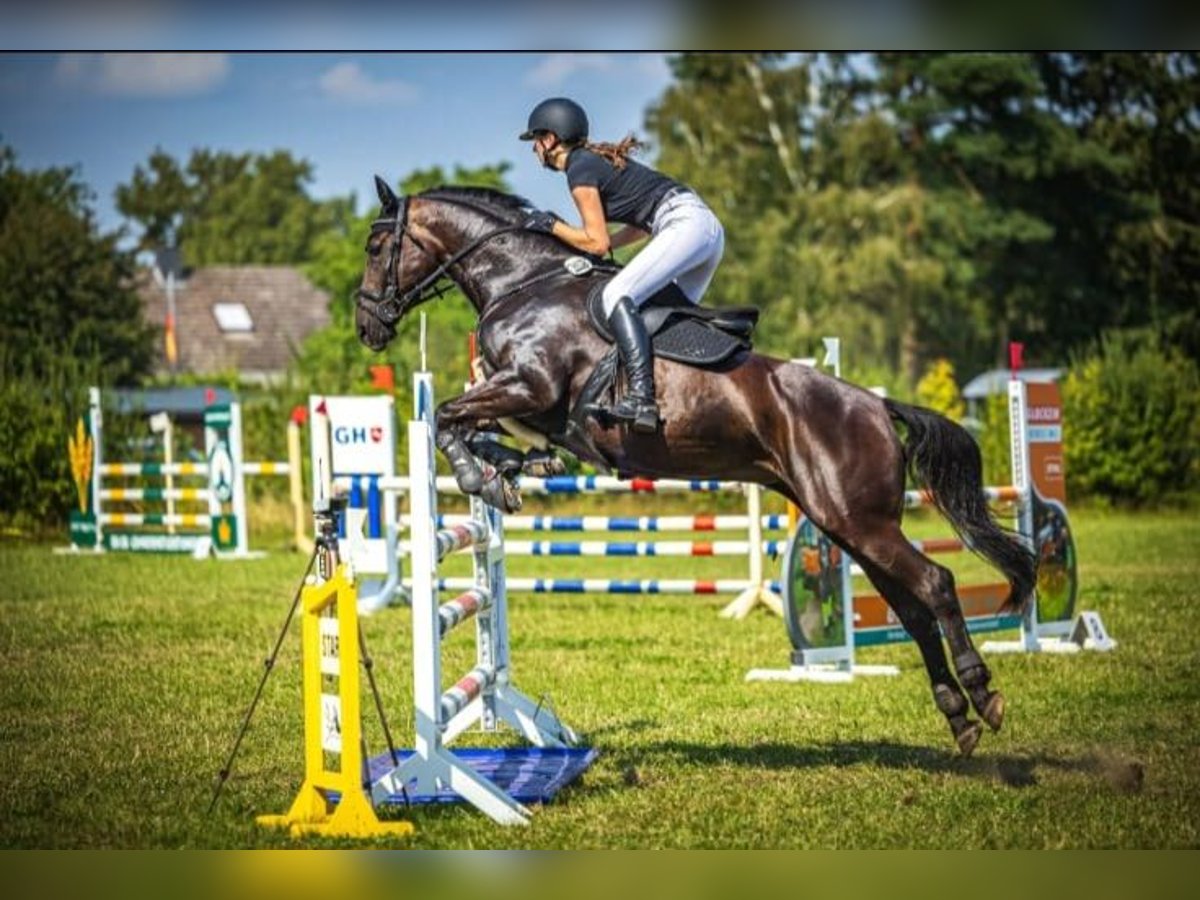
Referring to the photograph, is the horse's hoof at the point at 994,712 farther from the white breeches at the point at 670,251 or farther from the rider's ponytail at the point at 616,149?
the rider's ponytail at the point at 616,149

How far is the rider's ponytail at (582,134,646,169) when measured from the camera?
607 centimetres

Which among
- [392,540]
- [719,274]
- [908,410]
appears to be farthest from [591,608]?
[719,274]

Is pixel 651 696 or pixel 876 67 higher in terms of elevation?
pixel 876 67

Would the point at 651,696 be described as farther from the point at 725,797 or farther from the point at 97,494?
the point at 97,494

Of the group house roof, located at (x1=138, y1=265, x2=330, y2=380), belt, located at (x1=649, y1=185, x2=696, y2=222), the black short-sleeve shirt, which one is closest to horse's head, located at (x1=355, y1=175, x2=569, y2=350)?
the black short-sleeve shirt

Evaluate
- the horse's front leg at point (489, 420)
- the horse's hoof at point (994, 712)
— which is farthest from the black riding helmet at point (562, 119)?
the horse's hoof at point (994, 712)

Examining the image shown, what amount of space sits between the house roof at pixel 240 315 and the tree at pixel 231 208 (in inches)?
577

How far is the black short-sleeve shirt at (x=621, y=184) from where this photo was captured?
6020 millimetres

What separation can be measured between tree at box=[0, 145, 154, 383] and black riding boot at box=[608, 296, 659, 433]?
97.2ft

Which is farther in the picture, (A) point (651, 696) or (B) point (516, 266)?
(A) point (651, 696)

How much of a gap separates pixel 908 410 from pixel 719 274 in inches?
1269

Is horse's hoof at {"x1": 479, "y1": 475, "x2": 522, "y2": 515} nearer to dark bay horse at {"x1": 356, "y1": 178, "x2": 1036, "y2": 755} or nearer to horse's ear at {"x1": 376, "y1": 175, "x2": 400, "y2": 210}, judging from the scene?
dark bay horse at {"x1": 356, "y1": 178, "x2": 1036, "y2": 755}

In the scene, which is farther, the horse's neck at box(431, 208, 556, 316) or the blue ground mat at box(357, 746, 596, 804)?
the horse's neck at box(431, 208, 556, 316)

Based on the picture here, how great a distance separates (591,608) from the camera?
13273mm
